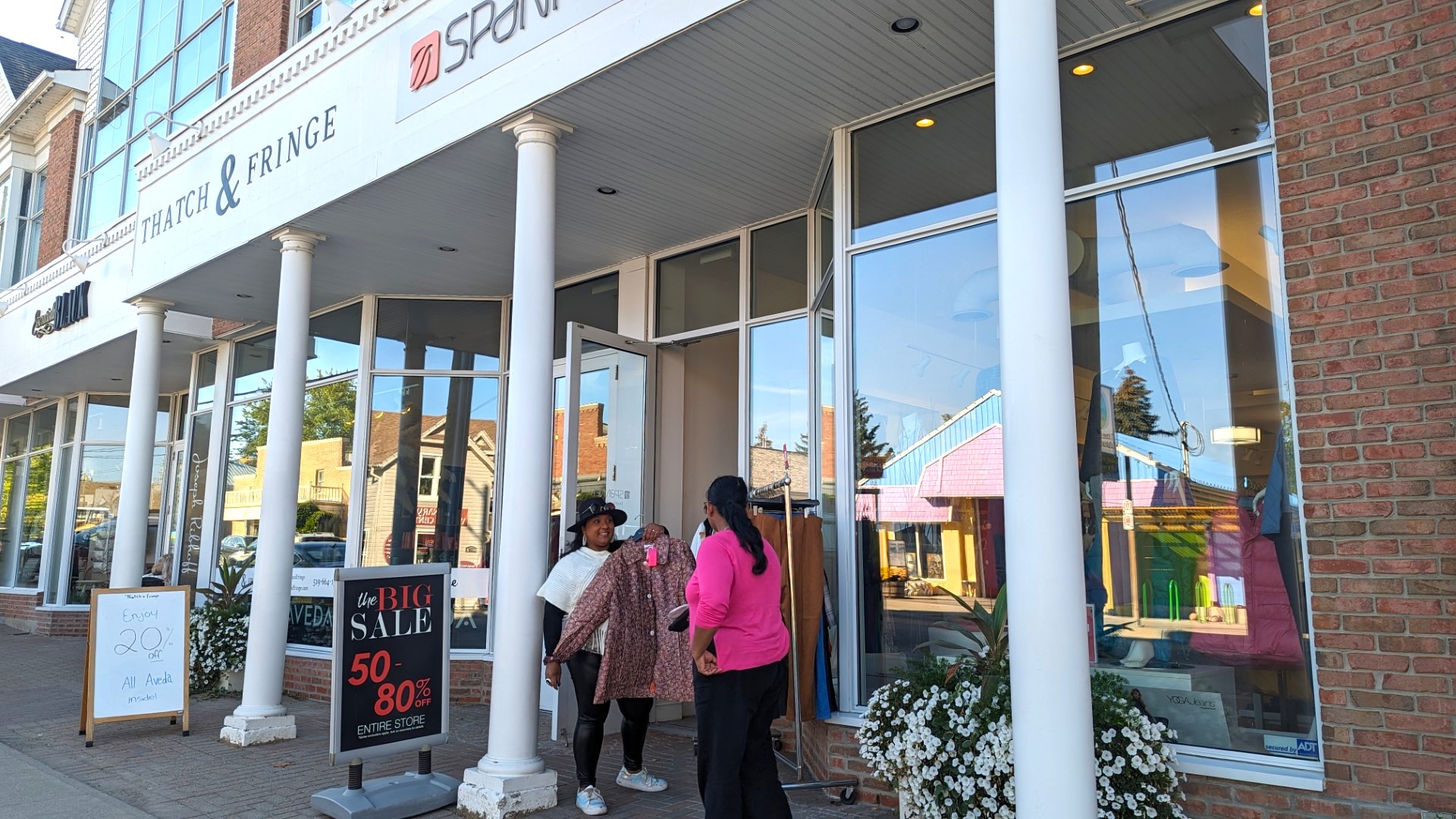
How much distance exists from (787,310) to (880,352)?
5.52ft

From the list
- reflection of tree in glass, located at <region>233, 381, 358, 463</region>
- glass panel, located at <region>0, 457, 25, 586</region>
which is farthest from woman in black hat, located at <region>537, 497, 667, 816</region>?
glass panel, located at <region>0, 457, 25, 586</region>

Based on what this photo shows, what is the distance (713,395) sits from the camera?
884cm

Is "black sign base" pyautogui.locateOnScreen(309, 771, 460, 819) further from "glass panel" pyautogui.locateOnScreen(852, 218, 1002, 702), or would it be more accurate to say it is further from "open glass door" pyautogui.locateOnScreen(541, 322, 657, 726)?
"glass panel" pyautogui.locateOnScreen(852, 218, 1002, 702)

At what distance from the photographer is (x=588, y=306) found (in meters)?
9.43

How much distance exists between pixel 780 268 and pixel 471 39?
9.20 ft

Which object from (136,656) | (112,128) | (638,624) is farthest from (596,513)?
(112,128)

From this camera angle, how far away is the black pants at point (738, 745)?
4164mm

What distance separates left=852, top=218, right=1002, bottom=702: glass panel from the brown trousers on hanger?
299 millimetres

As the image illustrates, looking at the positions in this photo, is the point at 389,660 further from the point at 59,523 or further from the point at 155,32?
the point at 59,523

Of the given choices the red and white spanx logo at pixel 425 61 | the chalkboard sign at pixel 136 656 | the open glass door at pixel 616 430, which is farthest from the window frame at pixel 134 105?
the open glass door at pixel 616 430

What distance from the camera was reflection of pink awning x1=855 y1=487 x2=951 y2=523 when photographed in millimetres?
5660

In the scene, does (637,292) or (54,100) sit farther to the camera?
(54,100)

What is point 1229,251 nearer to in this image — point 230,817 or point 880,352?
point 880,352

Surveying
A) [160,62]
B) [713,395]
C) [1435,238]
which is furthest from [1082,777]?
[160,62]
